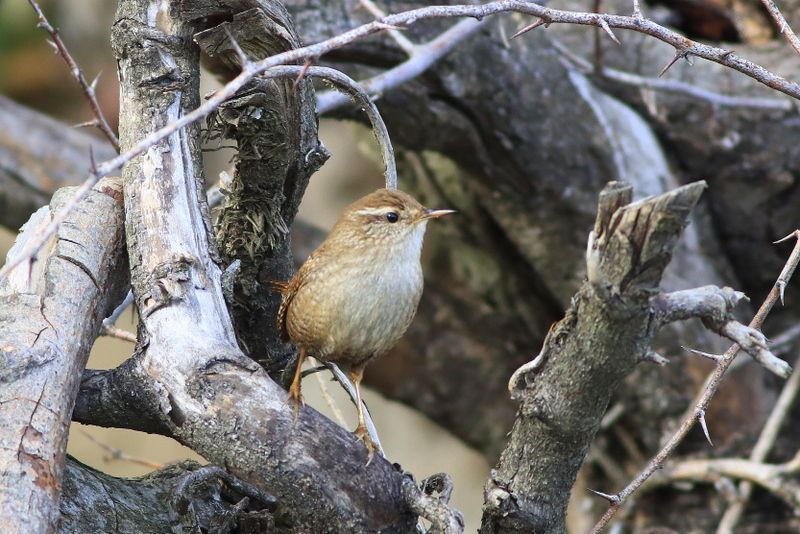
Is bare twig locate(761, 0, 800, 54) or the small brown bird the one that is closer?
bare twig locate(761, 0, 800, 54)

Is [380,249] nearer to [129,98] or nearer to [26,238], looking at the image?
[129,98]

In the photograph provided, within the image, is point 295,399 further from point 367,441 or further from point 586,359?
point 586,359

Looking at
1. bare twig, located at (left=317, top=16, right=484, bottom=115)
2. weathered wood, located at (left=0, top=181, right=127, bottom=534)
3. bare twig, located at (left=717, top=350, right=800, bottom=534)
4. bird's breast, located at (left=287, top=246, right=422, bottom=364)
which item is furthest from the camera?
bare twig, located at (left=717, top=350, right=800, bottom=534)

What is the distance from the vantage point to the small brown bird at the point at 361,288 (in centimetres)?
208

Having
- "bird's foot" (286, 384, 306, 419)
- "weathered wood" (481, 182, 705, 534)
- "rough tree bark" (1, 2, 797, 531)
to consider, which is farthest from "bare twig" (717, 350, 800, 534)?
"bird's foot" (286, 384, 306, 419)

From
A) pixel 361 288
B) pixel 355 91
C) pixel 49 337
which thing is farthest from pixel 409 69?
pixel 49 337

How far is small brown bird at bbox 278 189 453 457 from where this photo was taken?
208 cm

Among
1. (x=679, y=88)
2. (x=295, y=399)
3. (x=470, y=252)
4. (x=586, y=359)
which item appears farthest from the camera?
(x=470, y=252)

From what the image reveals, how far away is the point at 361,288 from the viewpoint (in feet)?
6.85

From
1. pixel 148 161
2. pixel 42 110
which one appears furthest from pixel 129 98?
pixel 42 110

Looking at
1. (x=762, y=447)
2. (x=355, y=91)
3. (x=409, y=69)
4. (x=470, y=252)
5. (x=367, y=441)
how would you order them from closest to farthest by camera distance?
1. (x=367, y=441)
2. (x=355, y=91)
3. (x=409, y=69)
4. (x=762, y=447)
5. (x=470, y=252)

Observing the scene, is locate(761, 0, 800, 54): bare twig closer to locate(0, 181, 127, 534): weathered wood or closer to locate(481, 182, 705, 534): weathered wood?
locate(481, 182, 705, 534): weathered wood

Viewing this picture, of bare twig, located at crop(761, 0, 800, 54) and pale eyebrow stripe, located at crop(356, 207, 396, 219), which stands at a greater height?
bare twig, located at crop(761, 0, 800, 54)

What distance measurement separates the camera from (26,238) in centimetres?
224
